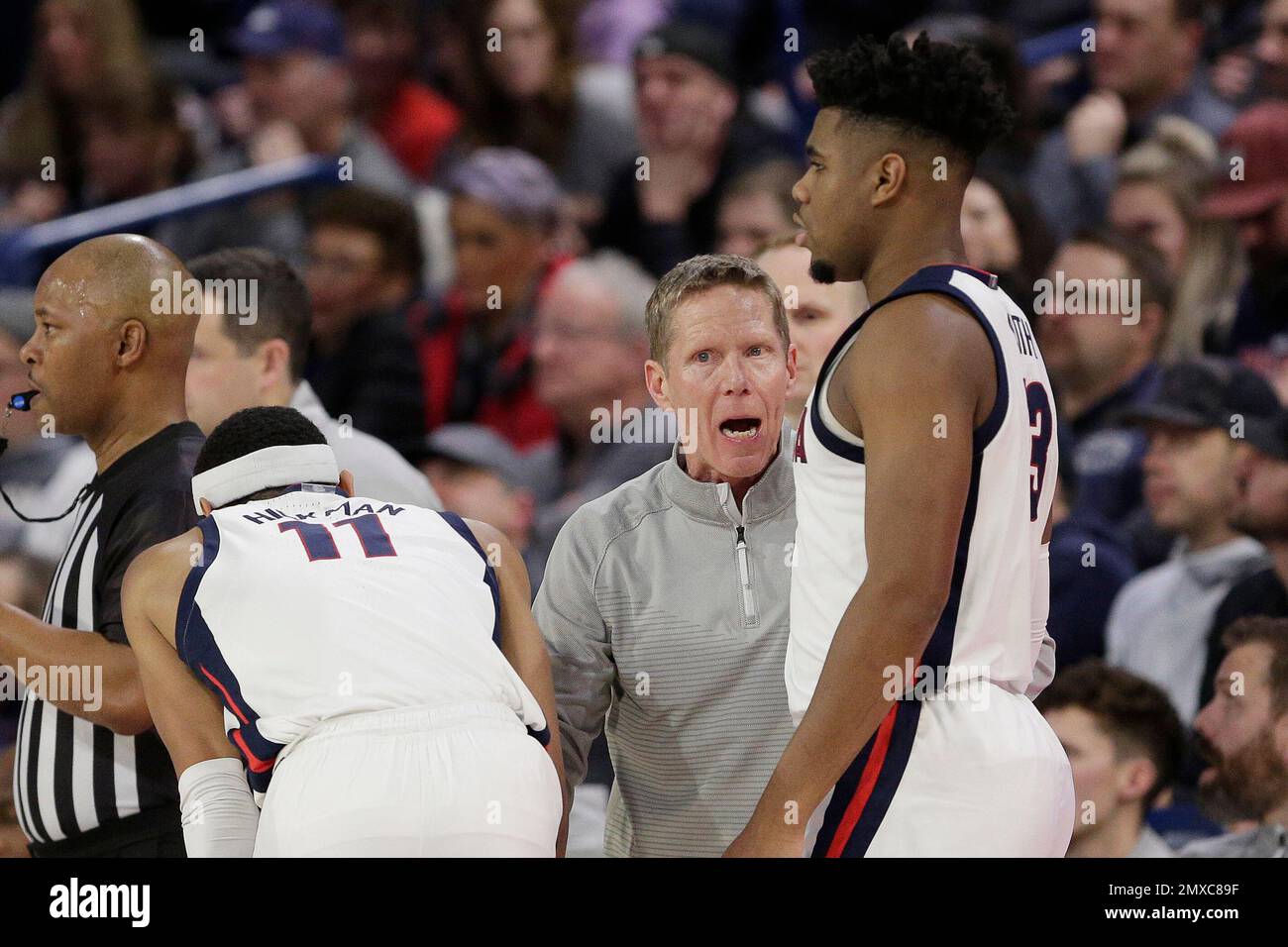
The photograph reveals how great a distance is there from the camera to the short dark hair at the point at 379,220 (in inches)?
272

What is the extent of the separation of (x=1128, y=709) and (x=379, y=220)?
11.5 ft

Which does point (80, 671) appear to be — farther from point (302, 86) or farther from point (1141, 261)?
point (302, 86)

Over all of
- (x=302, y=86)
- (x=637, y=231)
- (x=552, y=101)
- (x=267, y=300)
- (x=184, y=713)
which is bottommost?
(x=184, y=713)

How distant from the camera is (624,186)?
7.43 metres

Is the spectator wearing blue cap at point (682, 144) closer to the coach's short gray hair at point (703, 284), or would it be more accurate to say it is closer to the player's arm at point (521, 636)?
the coach's short gray hair at point (703, 284)

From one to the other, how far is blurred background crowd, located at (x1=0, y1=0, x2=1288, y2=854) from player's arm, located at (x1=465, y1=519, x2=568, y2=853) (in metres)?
1.17

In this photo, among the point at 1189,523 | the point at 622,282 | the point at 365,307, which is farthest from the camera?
the point at 365,307

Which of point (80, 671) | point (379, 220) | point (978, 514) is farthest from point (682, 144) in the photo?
point (978, 514)

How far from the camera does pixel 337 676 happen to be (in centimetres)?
293

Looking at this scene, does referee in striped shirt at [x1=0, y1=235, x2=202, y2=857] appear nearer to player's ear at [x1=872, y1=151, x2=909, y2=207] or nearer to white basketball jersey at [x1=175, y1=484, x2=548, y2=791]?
white basketball jersey at [x1=175, y1=484, x2=548, y2=791]

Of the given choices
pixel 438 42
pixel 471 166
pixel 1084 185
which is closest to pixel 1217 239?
pixel 1084 185

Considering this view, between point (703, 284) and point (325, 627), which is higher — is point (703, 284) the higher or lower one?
the higher one

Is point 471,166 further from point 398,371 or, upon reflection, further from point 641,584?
point 641,584

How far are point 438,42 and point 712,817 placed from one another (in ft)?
18.5
